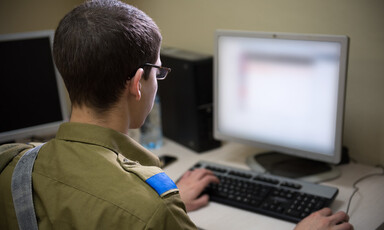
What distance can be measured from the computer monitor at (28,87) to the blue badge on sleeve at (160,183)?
2.98ft

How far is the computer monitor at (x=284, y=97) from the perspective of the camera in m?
1.29

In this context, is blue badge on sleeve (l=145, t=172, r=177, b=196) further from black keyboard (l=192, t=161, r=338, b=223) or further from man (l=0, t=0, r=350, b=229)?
black keyboard (l=192, t=161, r=338, b=223)

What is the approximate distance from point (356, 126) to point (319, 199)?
42 centimetres

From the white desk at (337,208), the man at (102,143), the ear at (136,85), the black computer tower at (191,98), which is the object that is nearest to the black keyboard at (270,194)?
the white desk at (337,208)

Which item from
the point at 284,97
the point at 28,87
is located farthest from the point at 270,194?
the point at 28,87

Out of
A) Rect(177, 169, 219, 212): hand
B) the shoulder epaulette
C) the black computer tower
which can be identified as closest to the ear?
the shoulder epaulette

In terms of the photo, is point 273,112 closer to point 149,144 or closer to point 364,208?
point 364,208

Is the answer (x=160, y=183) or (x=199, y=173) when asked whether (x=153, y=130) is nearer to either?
(x=199, y=173)

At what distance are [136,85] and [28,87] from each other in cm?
82

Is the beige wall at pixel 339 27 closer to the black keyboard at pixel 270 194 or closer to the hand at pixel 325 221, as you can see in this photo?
the black keyboard at pixel 270 194

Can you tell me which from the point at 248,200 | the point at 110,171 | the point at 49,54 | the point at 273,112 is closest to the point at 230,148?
the point at 273,112

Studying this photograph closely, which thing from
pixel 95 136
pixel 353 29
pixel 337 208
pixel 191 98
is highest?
pixel 353 29

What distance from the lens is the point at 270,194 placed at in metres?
1.29

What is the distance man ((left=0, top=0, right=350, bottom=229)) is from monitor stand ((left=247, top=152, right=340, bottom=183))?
0.62 m
